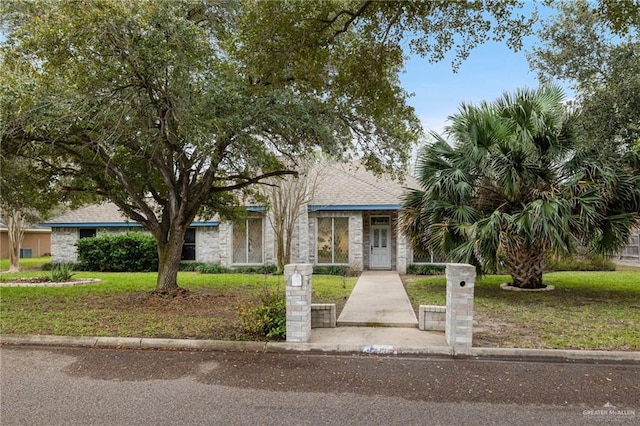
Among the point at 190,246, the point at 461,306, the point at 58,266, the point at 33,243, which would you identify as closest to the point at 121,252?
the point at 190,246

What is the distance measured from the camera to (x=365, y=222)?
716 inches

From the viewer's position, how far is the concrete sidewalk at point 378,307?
783 centimetres

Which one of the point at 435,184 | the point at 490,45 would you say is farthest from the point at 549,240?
the point at 490,45

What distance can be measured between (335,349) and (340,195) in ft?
39.5

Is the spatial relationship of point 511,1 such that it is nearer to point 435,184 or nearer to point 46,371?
point 435,184

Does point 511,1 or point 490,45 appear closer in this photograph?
point 511,1

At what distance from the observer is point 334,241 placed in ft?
58.0

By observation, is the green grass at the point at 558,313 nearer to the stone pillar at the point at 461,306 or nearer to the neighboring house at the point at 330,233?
the stone pillar at the point at 461,306

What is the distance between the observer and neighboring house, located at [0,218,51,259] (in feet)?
104

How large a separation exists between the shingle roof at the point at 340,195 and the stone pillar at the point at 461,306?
949 centimetres

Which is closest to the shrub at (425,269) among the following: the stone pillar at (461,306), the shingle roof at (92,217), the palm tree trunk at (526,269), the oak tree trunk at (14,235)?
the palm tree trunk at (526,269)

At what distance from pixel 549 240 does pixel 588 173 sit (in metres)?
2.15

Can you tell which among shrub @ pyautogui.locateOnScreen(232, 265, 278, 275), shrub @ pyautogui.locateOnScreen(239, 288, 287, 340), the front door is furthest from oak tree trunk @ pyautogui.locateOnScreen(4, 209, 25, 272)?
shrub @ pyautogui.locateOnScreen(239, 288, 287, 340)

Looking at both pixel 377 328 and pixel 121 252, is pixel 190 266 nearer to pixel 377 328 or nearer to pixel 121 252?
pixel 121 252
